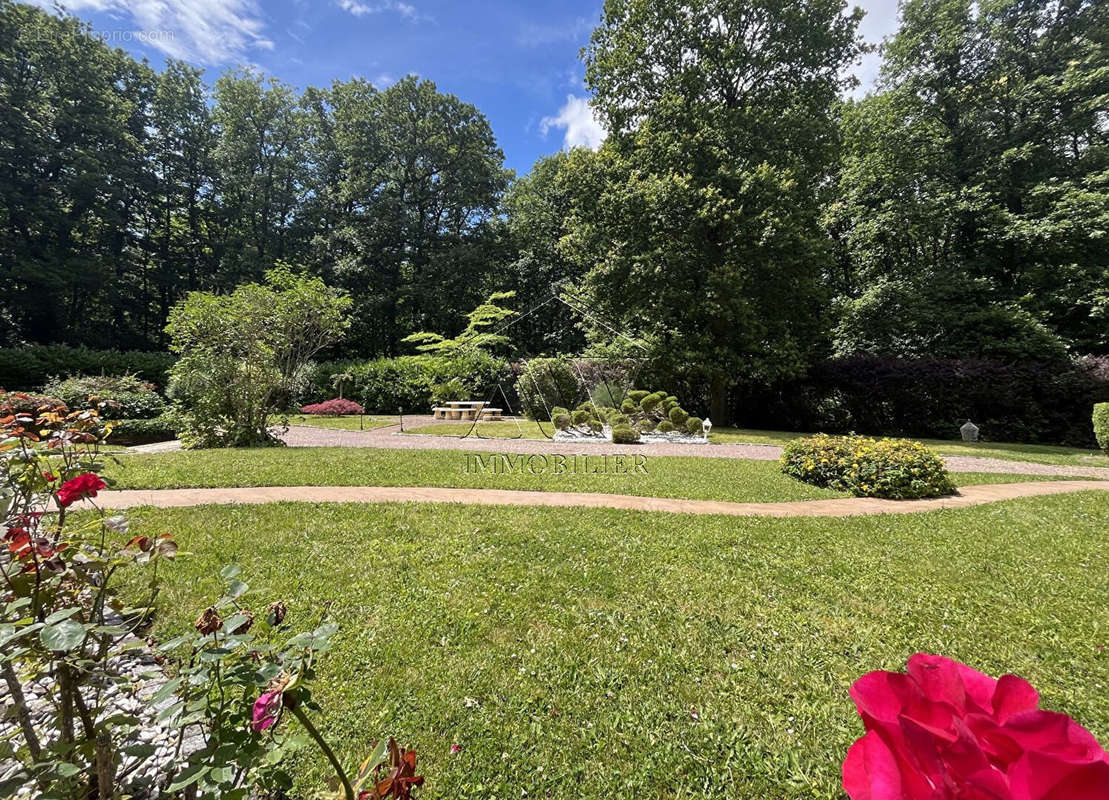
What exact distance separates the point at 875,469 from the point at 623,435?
5.83 metres

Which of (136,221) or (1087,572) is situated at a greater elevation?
(136,221)

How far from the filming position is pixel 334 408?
18453 mm

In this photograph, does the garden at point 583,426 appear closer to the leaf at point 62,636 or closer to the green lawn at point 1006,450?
the leaf at point 62,636

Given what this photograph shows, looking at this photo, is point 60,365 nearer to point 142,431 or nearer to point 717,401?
point 142,431

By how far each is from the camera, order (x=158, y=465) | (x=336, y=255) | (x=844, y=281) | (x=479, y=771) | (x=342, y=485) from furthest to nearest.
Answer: (x=336, y=255) < (x=844, y=281) < (x=158, y=465) < (x=342, y=485) < (x=479, y=771)

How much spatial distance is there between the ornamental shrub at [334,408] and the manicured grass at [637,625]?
14.4m

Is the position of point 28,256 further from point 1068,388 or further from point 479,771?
point 1068,388

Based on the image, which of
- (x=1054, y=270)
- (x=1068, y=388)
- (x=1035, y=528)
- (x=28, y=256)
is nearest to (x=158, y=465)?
(x=1035, y=528)

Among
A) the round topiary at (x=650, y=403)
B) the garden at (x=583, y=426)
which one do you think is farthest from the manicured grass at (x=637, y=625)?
the round topiary at (x=650, y=403)

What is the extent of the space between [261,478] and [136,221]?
31.3 meters

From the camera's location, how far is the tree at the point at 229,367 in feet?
29.8

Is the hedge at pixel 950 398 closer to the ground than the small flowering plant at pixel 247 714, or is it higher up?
higher up

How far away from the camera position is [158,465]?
6781 mm

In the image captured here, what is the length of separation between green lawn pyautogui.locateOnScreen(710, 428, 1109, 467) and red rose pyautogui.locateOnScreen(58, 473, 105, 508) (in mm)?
11606
